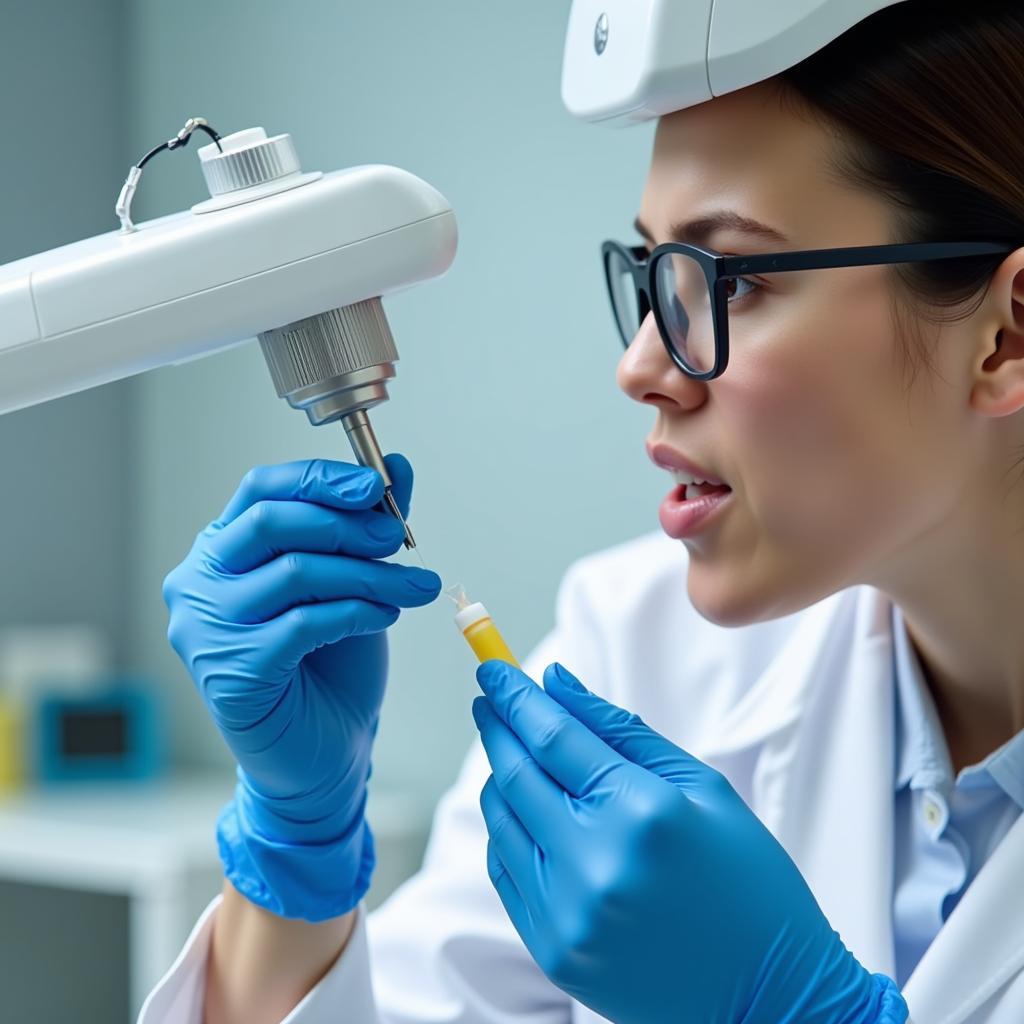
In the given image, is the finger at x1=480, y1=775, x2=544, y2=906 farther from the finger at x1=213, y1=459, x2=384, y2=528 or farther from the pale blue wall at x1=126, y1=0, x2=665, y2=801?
the pale blue wall at x1=126, y1=0, x2=665, y2=801

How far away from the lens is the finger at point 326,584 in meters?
0.95

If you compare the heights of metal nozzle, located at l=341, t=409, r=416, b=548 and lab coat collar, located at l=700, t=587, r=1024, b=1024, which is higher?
metal nozzle, located at l=341, t=409, r=416, b=548

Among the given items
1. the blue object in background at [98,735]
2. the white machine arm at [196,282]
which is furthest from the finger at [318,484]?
the blue object in background at [98,735]

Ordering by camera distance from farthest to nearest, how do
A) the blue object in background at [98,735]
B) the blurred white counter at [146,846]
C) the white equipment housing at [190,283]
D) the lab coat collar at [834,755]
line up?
the blue object in background at [98,735] → the blurred white counter at [146,846] → the lab coat collar at [834,755] → the white equipment housing at [190,283]

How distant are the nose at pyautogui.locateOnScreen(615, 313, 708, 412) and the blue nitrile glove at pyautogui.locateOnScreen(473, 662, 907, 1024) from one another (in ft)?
0.84

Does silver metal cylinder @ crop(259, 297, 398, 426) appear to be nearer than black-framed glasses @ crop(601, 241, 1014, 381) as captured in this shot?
Yes

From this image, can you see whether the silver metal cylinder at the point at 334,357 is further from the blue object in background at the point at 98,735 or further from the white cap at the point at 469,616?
the blue object in background at the point at 98,735

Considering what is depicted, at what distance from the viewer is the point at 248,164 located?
86 centimetres

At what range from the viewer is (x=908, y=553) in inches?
44.6

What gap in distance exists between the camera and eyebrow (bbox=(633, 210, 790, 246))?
3.27ft

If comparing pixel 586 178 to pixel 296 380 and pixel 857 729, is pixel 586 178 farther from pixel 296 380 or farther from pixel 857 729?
pixel 296 380

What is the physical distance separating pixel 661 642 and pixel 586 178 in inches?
30.4

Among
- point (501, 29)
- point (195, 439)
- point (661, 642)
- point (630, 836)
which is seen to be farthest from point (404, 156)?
point (630, 836)

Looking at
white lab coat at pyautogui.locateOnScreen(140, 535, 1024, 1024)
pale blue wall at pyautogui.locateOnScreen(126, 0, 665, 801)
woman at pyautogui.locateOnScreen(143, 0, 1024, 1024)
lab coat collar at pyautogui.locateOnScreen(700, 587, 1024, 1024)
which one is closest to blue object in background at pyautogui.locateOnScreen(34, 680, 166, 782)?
pale blue wall at pyautogui.locateOnScreen(126, 0, 665, 801)
